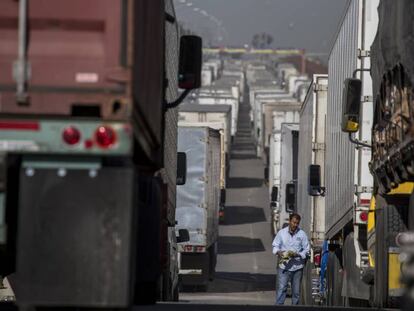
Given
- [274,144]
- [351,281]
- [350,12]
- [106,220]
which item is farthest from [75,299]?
[274,144]

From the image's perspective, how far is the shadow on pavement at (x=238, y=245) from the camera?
45.8 meters

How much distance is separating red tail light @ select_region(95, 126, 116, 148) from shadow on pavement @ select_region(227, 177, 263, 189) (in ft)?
196

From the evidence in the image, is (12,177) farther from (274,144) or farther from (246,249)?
(246,249)

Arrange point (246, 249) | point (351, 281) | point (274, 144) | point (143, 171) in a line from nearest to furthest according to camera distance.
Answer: point (143, 171), point (351, 281), point (274, 144), point (246, 249)

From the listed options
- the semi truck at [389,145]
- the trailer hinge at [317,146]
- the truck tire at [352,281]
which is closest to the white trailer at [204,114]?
the trailer hinge at [317,146]

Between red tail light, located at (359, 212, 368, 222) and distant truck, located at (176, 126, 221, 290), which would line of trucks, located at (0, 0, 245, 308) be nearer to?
red tail light, located at (359, 212, 368, 222)

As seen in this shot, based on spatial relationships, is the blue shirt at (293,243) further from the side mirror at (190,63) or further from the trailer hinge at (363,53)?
the side mirror at (190,63)

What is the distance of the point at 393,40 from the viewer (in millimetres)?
13883

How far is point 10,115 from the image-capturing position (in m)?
9.47

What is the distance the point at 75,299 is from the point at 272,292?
2401 centimetres

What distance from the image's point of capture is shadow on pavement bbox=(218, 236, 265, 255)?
1804 inches

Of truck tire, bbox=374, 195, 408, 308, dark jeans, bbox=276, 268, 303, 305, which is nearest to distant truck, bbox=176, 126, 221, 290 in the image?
dark jeans, bbox=276, 268, 303, 305

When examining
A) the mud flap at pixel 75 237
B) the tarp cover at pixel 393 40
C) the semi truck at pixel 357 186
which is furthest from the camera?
the semi truck at pixel 357 186

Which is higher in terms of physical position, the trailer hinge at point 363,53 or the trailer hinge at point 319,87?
the trailer hinge at point 363,53
